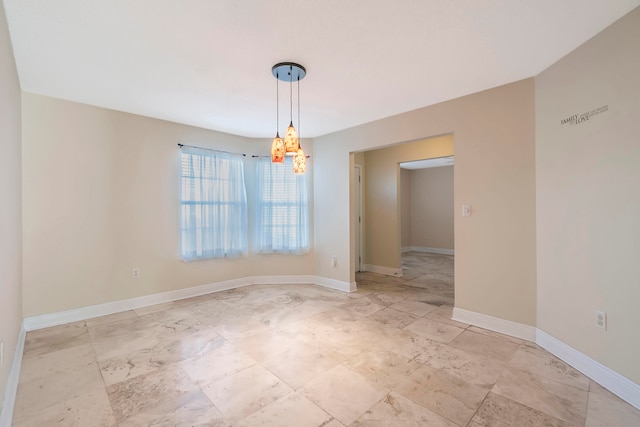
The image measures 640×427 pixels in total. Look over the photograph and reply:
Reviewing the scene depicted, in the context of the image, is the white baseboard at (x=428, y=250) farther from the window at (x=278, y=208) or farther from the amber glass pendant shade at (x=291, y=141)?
the amber glass pendant shade at (x=291, y=141)

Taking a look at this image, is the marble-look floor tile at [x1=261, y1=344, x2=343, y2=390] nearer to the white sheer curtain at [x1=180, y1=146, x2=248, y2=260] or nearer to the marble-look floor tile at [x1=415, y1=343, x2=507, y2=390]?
the marble-look floor tile at [x1=415, y1=343, x2=507, y2=390]

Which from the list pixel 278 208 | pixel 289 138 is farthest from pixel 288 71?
pixel 278 208

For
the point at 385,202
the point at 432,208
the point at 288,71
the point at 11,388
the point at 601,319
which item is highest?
the point at 288,71

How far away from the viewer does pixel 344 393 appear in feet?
6.51

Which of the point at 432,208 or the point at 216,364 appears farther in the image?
the point at 432,208

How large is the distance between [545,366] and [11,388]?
4112 mm

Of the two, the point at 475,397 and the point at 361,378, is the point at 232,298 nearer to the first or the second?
the point at 361,378

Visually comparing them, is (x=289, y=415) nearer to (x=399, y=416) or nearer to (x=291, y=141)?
(x=399, y=416)

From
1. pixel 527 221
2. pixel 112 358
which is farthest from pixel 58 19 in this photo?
pixel 527 221

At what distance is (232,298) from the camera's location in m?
4.18

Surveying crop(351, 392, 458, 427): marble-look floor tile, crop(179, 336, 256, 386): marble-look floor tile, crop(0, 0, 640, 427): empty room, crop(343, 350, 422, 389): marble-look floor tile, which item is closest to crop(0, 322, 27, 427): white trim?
crop(0, 0, 640, 427): empty room

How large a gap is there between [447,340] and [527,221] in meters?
1.46

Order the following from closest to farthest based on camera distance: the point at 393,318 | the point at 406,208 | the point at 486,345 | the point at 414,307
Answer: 1. the point at 486,345
2. the point at 393,318
3. the point at 414,307
4. the point at 406,208

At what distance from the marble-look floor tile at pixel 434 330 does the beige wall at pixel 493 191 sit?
362 millimetres
